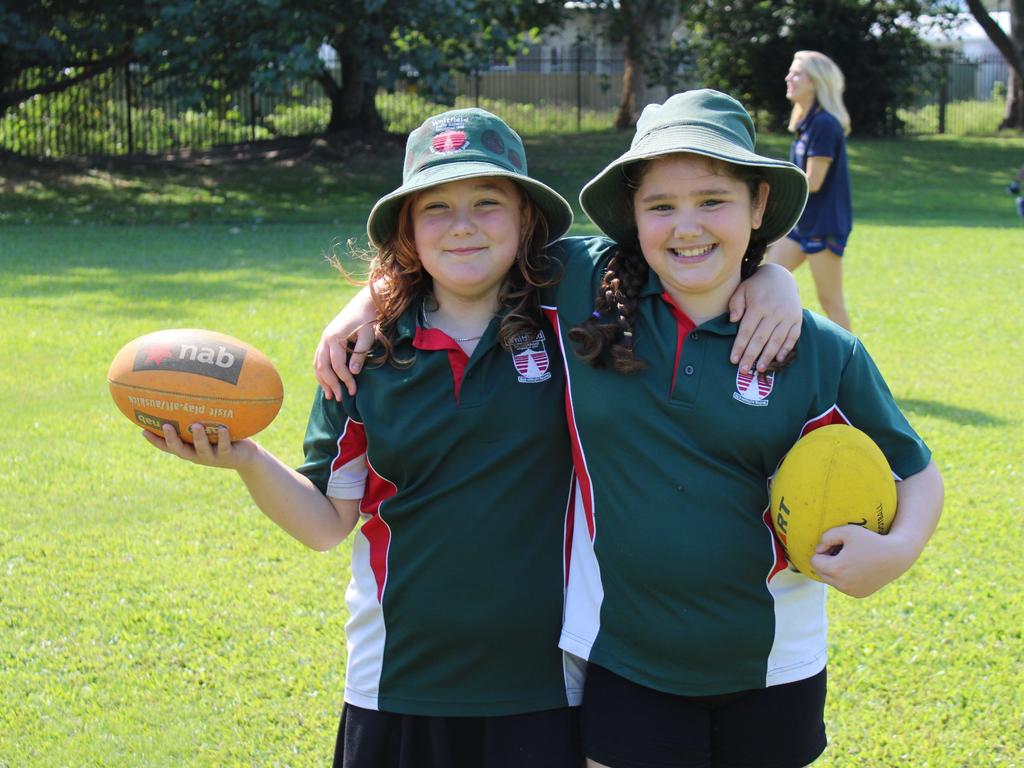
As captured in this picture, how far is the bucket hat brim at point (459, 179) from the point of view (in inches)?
100

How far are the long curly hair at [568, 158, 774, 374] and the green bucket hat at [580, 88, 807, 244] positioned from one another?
0.04 m

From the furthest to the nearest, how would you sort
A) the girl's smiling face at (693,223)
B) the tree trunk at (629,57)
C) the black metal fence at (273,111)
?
the tree trunk at (629,57) < the black metal fence at (273,111) < the girl's smiling face at (693,223)

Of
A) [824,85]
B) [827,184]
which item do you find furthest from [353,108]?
[827,184]

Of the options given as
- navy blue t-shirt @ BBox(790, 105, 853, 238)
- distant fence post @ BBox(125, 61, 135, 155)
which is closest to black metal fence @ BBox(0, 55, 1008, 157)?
distant fence post @ BBox(125, 61, 135, 155)

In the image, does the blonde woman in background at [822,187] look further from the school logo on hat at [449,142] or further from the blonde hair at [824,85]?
the school logo on hat at [449,142]

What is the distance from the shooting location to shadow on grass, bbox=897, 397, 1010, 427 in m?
7.02

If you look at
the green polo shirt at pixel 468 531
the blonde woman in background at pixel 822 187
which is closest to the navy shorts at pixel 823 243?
the blonde woman in background at pixel 822 187

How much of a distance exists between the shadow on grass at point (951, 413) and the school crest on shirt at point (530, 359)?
500cm

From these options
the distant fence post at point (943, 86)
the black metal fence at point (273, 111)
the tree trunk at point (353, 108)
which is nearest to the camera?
the tree trunk at point (353, 108)

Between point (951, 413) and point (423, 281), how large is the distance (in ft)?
17.1

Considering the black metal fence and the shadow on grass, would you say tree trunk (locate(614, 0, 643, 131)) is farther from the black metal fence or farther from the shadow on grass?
the shadow on grass

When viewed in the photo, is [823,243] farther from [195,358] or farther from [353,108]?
[353,108]

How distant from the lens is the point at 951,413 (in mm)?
7195

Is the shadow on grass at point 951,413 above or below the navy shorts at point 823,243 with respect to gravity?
below
